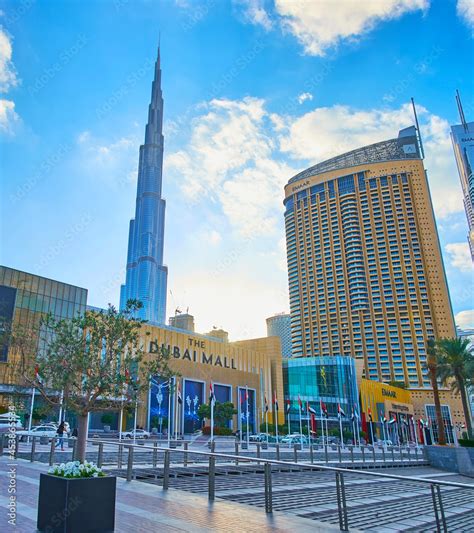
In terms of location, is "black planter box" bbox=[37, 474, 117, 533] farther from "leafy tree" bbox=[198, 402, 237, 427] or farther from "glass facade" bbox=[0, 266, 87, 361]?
"leafy tree" bbox=[198, 402, 237, 427]

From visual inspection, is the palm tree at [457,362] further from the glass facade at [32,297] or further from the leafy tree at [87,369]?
the glass facade at [32,297]

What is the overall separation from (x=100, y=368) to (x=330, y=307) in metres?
128

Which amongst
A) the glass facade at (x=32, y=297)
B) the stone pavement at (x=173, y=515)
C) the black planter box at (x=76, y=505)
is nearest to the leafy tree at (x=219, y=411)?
the glass facade at (x=32, y=297)

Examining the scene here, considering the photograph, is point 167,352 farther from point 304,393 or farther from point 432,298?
point 432,298

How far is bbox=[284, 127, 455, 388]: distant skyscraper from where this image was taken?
405 ft

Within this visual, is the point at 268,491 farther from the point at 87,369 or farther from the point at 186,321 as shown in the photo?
the point at 186,321

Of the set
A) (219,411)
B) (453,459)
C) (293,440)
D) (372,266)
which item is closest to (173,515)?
(453,459)

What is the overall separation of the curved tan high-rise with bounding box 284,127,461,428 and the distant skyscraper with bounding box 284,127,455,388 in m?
0.29

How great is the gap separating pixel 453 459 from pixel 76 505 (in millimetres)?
37023

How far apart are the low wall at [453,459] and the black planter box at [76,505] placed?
3576 cm

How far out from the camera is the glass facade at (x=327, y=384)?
87.4 metres

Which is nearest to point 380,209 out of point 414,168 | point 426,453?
point 414,168

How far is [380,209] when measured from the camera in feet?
447

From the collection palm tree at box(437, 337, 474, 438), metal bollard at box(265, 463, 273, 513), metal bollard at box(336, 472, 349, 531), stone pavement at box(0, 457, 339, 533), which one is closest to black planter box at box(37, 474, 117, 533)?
stone pavement at box(0, 457, 339, 533)
